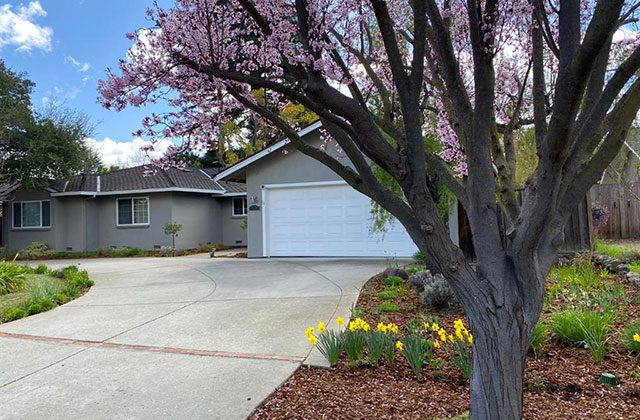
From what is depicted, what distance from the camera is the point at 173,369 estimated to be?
4.36 m

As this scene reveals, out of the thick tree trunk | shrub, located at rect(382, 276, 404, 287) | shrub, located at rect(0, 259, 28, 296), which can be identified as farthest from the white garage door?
the thick tree trunk

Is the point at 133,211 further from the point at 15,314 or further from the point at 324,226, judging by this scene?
the point at 15,314

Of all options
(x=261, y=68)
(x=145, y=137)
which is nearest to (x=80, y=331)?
(x=145, y=137)

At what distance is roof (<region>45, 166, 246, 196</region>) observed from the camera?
19938 millimetres

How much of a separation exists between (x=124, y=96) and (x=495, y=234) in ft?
8.53

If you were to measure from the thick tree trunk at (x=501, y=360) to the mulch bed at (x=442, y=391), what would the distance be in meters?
0.82

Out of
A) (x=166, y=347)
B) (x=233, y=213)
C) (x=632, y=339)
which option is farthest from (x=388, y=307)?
(x=233, y=213)

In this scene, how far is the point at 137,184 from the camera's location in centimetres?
2059

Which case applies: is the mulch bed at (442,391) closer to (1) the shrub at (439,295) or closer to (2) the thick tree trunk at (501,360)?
(2) the thick tree trunk at (501,360)

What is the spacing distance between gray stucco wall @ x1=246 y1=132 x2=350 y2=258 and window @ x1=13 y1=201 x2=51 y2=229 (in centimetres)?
1235

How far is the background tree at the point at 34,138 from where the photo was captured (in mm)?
19250

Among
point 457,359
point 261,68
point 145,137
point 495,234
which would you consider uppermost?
point 261,68

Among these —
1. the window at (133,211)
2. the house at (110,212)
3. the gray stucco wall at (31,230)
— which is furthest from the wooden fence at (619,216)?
the gray stucco wall at (31,230)

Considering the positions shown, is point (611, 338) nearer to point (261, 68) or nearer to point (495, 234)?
point (495, 234)
